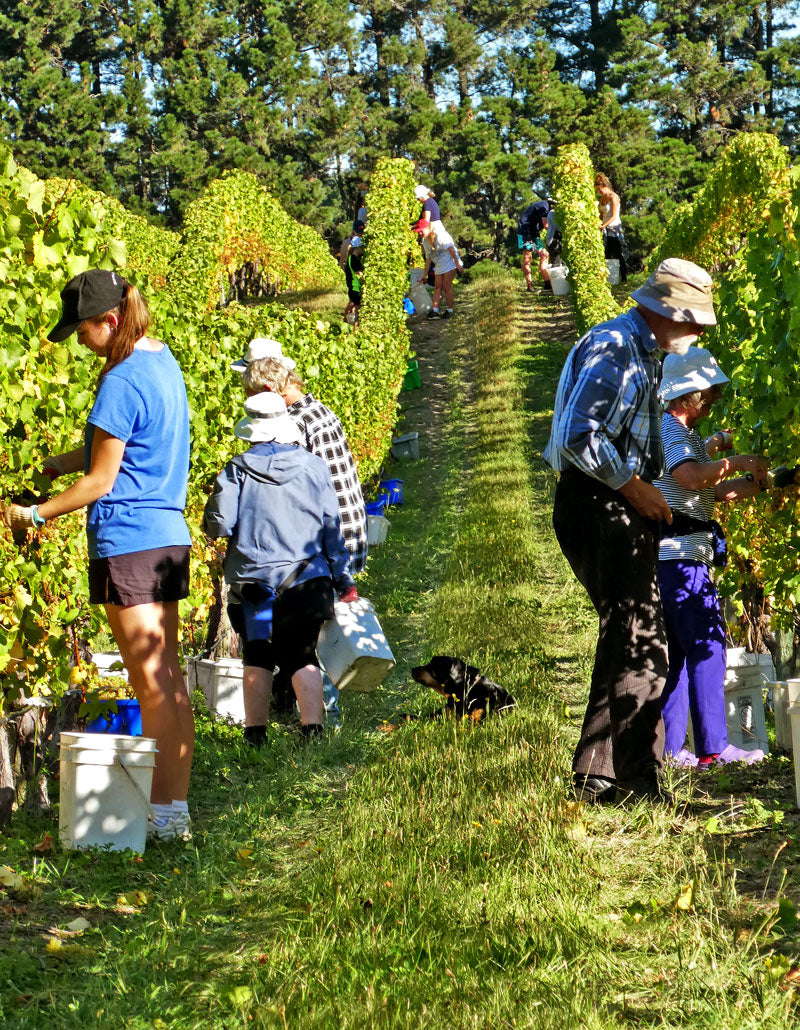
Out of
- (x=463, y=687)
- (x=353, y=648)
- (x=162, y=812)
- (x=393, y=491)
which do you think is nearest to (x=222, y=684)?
(x=353, y=648)

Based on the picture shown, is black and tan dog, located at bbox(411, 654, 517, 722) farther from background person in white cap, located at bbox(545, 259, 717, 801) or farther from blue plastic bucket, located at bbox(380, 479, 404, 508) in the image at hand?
blue plastic bucket, located at bbox(380, 479, 404, 508)

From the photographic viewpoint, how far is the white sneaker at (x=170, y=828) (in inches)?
145

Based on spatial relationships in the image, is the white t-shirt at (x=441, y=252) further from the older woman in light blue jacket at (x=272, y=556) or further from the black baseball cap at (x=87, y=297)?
the black baseball cap at (x=87, y=297)

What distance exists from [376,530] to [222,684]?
447cm

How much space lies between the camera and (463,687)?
490 centimetres

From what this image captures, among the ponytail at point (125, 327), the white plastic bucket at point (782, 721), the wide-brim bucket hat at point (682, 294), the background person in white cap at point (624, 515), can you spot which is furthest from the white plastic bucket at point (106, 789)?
the white plastic bucket at point (782, 721)

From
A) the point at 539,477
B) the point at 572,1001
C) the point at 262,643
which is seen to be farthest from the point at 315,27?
the point at 572,1001

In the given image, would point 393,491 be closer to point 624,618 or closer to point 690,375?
point 690,375

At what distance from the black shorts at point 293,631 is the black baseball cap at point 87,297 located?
65.7 inches

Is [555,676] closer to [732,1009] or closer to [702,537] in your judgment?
[702,537]

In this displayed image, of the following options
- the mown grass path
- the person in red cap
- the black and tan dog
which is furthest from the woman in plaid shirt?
the person in red cap

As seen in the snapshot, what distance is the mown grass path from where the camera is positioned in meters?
2.45

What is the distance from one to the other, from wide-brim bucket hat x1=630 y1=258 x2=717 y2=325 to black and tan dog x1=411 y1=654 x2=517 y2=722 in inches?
73.8

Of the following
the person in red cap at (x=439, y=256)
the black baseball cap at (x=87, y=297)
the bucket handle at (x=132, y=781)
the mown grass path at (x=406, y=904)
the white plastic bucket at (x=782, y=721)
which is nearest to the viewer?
the mown grass path at (x=406, y=904)
